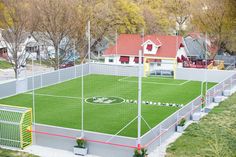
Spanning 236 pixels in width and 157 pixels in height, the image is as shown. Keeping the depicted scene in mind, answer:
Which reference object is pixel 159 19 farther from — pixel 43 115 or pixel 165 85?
pixel 43 115

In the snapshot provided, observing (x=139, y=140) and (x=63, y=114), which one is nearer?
(x=139, y=140)

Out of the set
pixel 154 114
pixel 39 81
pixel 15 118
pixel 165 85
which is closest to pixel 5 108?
pixel 15 118

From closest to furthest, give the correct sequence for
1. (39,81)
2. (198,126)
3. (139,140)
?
(139,140) < (198,126) < (39,81)


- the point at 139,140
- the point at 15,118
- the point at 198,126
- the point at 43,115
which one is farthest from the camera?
the point at 43,115

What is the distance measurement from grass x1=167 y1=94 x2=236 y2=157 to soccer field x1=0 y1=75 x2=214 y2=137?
2.47m

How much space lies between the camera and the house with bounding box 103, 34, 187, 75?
44.7 meters

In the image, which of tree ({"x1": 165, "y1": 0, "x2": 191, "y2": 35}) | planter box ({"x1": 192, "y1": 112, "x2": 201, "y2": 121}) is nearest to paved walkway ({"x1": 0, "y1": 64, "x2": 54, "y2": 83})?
tree ({"x1": 165, "y1": 0, "x2": 191, "y2": 35})

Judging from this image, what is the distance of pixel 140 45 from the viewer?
48969 millimetres

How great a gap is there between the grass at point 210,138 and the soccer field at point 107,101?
8.10ft

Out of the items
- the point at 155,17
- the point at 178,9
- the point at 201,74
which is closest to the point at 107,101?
the point at 201,74

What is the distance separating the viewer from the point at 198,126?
→ 25.0 metres

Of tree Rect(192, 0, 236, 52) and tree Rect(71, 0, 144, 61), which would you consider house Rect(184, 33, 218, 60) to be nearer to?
tree Rect(192, 0, 236, 52)

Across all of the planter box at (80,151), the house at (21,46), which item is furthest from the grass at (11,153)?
the house at (21,46)

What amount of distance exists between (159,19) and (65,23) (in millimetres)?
21590
